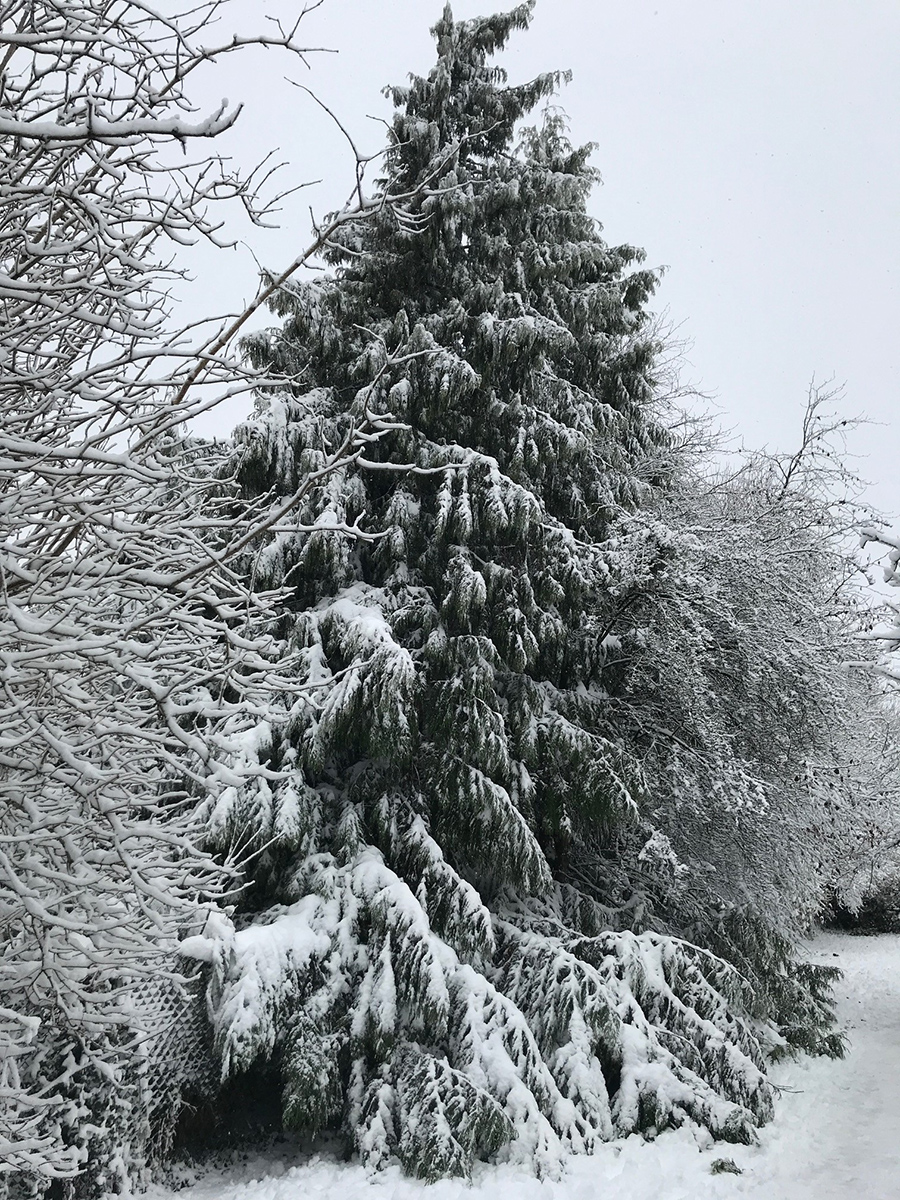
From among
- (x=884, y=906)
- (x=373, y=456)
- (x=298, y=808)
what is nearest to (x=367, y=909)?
(x=298, y=808)

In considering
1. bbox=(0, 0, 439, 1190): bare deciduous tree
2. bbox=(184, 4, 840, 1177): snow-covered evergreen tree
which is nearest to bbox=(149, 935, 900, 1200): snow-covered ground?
bbox=(184, 4, 840, 1177): snow-covered evergreen tree

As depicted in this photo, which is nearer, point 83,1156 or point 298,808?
point 83,1156

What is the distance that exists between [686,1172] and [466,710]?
3459mm

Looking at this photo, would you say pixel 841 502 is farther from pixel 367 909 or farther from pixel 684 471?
pixel 367 909

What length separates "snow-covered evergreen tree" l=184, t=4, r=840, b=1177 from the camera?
5.49 metres

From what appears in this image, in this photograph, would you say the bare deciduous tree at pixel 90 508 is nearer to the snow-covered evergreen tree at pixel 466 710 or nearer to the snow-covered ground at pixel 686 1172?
the snow-covered evergreen tree at pixel 466 710

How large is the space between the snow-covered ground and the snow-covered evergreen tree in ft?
0.65

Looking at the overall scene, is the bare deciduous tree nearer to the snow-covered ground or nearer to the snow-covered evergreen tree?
the snow-covered evergreen tree

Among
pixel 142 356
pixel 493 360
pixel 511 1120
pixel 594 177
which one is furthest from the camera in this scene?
pixel 594 177

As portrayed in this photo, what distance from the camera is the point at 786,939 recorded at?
29.3 feet

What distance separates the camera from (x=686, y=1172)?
522 cm

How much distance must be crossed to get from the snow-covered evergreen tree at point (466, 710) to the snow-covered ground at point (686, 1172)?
0.20m

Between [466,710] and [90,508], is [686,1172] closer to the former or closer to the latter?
[466,710]

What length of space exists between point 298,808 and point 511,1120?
2.50 m
